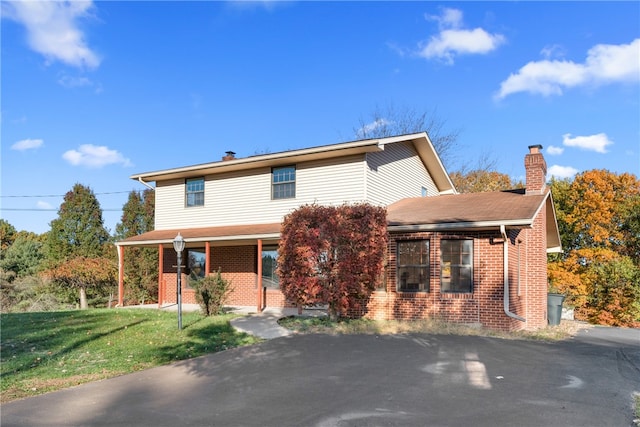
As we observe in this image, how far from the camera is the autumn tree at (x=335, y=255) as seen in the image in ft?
42.8

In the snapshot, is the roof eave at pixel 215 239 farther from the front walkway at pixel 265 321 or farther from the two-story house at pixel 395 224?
the front walkway at pixel 265 321

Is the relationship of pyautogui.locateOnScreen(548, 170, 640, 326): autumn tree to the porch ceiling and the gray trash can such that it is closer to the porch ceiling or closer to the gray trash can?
the gray trash can

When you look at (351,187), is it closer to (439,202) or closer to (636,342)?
(439,202)

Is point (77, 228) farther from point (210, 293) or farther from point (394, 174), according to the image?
point (394, 174)

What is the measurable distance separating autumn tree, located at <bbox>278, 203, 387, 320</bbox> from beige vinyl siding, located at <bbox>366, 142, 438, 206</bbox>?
3.28m

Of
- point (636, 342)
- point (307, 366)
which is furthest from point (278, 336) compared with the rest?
point (636, 342)

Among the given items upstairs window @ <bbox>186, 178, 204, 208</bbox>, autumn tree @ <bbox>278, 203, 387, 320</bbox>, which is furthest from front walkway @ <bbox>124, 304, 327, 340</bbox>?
upstairs window @ <bbox>186, 178, 204, 208</bbox>

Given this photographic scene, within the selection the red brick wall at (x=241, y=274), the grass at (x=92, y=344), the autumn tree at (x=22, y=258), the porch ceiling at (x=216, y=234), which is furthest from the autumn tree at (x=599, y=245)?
the autumn tree at (x=22, y=258)

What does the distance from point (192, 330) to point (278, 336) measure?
2191mm

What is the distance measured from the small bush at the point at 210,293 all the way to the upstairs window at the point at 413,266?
5.33m

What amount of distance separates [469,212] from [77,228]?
25439mm

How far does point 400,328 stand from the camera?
41.4ft

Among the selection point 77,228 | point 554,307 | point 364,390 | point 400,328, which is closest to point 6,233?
point 77,228

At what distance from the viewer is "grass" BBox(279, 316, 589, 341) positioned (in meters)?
12.2
